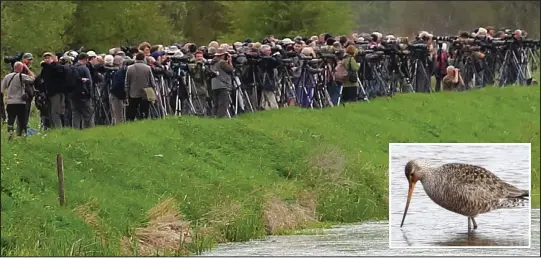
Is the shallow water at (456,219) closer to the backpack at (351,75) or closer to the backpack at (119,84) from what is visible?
the backpack at (119,84)

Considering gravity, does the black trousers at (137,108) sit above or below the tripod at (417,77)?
above

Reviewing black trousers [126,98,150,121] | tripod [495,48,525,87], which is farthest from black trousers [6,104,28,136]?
tripod [495,48,525,87]

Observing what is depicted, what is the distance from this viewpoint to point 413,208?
1484 cm

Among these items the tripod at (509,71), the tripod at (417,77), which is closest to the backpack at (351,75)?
the tripod at (417,77)

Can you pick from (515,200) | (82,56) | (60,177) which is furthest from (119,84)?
(515,200)

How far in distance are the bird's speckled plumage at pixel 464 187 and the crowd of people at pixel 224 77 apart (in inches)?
409

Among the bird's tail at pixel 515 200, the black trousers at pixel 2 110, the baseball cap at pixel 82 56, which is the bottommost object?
the black trousers at pixel 2 110

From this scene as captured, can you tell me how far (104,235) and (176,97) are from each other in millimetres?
7597

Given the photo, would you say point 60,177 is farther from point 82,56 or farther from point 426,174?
point 426,174

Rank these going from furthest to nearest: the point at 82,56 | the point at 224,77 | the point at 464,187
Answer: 1. the point at 224,77
2. the point at 82,56
3. the point at 464,187

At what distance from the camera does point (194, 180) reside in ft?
80.9

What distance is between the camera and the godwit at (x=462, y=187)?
14.6m

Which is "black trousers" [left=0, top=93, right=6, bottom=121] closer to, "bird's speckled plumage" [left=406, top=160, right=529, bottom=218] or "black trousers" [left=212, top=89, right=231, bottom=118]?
"black trousers" [left=212, top=89, right=231, bottom=118]

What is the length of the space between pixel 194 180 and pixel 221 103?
4.27 meters
